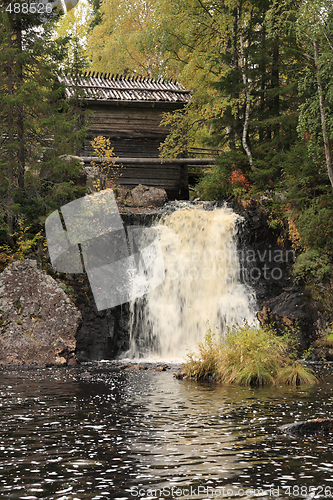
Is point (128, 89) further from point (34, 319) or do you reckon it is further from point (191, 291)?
point (34, 319)

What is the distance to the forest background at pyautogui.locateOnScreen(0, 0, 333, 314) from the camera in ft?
51.4

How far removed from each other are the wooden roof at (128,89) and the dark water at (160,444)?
1645 cm

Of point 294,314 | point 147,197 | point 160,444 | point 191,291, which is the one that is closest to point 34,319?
point 191,291

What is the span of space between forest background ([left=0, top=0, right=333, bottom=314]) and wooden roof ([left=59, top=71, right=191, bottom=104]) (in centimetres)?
138

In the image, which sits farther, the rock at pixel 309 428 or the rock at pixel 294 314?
the rock at pixel 294 314

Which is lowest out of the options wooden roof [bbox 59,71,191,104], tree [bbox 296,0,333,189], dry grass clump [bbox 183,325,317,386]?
dry grass clump [bbox 183,325,317,386]

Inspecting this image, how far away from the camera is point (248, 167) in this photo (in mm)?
20078

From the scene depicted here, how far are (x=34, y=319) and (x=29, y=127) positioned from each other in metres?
6.22

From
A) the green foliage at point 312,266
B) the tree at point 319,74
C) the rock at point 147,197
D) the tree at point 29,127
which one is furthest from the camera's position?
the rock at point 147,197

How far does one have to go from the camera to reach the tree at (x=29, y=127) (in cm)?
1546
